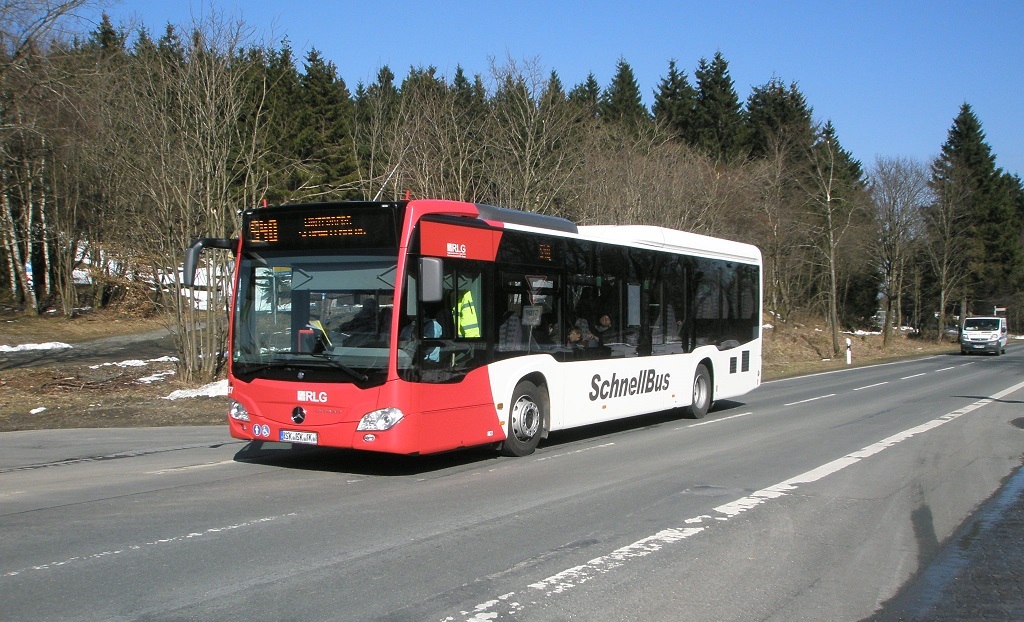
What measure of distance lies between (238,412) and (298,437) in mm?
945

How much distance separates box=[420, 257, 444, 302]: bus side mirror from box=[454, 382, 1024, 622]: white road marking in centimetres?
342

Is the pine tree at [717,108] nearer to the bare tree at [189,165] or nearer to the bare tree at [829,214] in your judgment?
the bare tree at [829,214]

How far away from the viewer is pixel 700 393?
54.2ft

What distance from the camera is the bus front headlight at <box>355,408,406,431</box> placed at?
9273mm

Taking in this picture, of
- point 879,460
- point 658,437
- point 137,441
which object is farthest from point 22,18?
point 879,460

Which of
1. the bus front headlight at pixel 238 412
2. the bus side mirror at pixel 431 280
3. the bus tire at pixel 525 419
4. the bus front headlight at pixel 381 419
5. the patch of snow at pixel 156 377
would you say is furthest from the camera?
the patch of snow at pixel 156 377

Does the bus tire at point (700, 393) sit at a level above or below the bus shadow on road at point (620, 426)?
above

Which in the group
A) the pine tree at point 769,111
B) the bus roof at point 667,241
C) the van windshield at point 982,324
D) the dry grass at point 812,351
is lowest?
the dry grass at point 812,351

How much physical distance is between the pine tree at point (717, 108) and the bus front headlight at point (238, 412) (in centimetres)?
6595

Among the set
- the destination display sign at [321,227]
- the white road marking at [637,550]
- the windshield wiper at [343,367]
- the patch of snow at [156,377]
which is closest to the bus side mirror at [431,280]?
the destination display sign at [321,227]

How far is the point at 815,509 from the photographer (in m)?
8.31

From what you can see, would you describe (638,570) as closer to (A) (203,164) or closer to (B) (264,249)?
(B) (264,249)

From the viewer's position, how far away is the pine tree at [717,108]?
241ft

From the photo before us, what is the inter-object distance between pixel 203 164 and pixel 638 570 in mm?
16278
